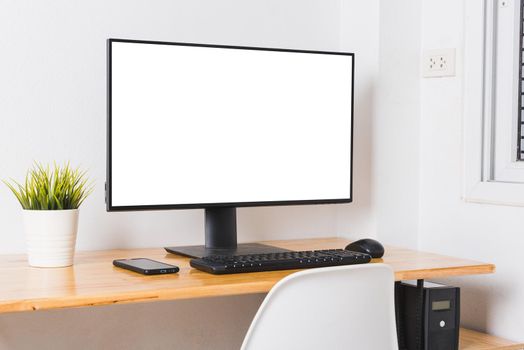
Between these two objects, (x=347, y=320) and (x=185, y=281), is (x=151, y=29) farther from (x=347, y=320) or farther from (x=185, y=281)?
(x=347, y=320)

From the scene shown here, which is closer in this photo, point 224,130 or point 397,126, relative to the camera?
point 224,130

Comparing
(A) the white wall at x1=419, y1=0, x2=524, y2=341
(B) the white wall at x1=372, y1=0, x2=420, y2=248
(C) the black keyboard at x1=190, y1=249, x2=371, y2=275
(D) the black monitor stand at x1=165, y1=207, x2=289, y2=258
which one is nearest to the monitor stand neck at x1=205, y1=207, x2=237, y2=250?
(D) the black monitor stand at x1=165, y1=207, x2=289, y2=258

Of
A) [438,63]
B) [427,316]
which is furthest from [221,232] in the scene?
[438,63]

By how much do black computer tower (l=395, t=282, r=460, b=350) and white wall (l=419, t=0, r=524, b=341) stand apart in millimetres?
197

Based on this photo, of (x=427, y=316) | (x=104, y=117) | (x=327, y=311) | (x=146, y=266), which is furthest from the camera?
(x=104, y=117)

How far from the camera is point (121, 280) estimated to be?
1519 millimetres

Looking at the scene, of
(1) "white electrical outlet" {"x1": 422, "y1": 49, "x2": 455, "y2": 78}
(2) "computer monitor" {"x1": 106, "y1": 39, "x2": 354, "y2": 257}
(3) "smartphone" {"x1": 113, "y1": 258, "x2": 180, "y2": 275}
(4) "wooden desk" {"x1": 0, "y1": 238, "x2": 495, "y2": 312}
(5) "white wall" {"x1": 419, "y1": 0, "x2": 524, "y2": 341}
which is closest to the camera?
(4) "wooden desk" {"x1": 0, "y1": 238, "x2": 495, "y2": 312}

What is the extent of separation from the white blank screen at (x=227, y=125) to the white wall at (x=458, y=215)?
0.30 m

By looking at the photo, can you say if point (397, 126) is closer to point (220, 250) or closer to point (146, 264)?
point (220, 250)

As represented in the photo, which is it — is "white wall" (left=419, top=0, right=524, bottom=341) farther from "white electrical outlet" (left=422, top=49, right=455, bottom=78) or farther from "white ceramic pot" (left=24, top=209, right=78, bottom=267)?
"white ceramic pot" (left=24, top=209, right=78, bottom=267)

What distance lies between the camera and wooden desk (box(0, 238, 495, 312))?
1.35 metres

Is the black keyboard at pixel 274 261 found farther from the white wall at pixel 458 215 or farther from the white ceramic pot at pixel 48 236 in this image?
the white wall at pixel 458 215

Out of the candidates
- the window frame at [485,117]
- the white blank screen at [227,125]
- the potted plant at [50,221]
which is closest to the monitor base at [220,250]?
the white blank screen at [227,125]

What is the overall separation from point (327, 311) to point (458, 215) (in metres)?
0.82
